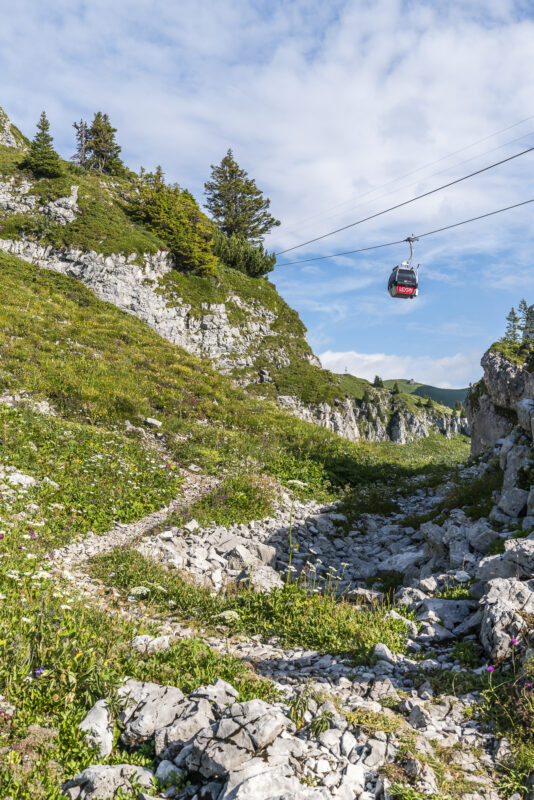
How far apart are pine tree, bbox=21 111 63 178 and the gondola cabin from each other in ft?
124

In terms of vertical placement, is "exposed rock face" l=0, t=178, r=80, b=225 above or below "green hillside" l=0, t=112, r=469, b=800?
above

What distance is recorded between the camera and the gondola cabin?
52.2 feet

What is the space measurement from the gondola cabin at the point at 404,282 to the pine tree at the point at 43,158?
1493 inches

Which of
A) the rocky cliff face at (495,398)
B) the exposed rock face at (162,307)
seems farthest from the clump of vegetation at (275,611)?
the exposed rock face at (162,307)

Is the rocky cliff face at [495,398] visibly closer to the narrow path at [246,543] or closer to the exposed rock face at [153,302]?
the narrow path at [246,543]

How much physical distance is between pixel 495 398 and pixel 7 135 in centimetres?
5933

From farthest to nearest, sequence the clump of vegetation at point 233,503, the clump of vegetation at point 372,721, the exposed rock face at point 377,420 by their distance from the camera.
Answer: the exposed rock face at point 377,420
the clump of vegetation at point 233,503
the clump of vegetation at point 372,721

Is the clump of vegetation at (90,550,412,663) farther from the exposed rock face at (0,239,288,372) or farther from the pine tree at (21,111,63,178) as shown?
the pine tree at (21,111,63,178)

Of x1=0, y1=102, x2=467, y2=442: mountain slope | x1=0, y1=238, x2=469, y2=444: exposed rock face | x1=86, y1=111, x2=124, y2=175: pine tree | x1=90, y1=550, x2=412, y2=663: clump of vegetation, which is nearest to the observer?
x1=90, y1=550, x2=412, y2=663: clump of vegetation

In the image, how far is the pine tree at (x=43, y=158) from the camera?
39469 millimetres

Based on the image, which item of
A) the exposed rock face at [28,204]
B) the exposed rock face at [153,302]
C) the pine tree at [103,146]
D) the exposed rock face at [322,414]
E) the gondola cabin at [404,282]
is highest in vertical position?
the pine tree at [103,146]

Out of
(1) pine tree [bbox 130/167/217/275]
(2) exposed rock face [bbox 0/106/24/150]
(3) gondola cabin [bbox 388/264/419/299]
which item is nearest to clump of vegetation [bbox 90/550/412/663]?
(3) gondola cabin [bbox 388/264/419/299]

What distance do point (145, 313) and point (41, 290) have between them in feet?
27.7

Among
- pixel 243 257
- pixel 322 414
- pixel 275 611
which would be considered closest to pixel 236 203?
pixel 243 257
